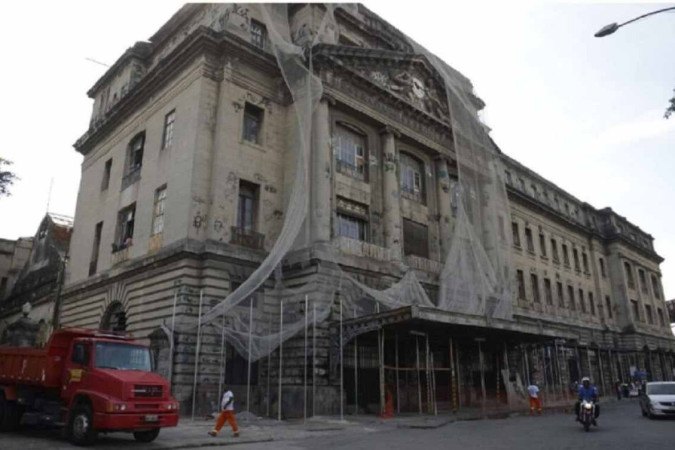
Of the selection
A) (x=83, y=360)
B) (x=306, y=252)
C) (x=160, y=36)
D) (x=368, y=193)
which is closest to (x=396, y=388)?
(x=306, y=252)

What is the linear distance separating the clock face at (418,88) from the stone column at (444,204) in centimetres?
384

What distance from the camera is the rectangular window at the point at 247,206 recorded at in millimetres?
23094

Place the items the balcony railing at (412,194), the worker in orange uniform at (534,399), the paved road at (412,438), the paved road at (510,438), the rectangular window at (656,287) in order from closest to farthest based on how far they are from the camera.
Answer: the paved road at (412,438) → the paved road at (510,438) → the worker in orange uniform at (534,399) → the balcony railing at (412,194) → the rectangular window at (656,287)

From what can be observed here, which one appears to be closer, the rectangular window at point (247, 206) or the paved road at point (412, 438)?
the paved road at point (412, 438)

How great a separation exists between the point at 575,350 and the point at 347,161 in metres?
28.0

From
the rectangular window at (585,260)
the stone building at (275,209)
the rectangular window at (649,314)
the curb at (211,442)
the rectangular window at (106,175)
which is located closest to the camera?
the curb at (211,442)

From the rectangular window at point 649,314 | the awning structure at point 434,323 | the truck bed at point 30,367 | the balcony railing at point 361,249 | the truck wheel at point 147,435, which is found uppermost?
the rectangular window at point 649,314

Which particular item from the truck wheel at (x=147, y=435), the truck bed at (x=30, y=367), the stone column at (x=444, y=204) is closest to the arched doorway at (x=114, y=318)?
the truck bed at (x=30, y=367)

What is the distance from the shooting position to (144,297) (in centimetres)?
2223

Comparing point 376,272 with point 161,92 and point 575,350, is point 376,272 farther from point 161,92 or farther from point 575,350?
point 575,350

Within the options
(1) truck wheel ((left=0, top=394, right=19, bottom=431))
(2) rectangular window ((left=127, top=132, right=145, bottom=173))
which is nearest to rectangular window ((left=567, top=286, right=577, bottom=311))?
(2) rectangular window ((left=127, top=132, right=145, bottom=173))

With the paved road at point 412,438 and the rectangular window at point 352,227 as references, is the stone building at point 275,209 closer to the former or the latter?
the rectangular window at point 352,227

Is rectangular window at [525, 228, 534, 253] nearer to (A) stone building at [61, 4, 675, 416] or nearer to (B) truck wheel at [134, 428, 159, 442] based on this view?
(A) stone building at [61, 4, 675, 416]

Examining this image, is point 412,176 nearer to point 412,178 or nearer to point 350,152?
point 412,178
